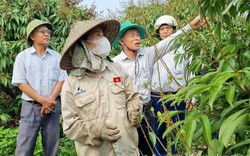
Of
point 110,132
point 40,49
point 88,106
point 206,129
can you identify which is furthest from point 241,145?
point 40,49

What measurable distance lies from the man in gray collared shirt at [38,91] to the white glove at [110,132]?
6.42ft

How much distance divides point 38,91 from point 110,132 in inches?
82.9

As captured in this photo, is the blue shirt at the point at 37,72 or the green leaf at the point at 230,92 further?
the blue shirt at the point at 37,72

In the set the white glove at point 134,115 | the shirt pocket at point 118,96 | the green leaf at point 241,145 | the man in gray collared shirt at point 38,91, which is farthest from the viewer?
the man in gray collared shirt at point 38,91

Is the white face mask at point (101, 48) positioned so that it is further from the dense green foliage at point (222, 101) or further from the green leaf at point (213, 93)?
the green leaf at point (213, 93)

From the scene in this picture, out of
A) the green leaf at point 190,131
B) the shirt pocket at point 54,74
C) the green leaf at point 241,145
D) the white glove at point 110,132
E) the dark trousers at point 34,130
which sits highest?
the shirt pocket at point 54,74

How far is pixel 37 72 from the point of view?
4.96m

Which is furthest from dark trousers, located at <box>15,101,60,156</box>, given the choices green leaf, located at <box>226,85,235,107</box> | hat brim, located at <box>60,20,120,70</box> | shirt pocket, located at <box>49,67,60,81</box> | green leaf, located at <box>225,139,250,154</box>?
green leaf, located at <box>226,85,235,107</box>

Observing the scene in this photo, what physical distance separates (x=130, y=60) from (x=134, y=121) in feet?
4.57

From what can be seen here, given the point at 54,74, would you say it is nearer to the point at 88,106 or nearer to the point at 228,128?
the point at 88,106

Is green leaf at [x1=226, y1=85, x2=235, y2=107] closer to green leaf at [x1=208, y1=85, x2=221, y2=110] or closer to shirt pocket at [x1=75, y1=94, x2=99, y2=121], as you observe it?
green leaf at [x1=208, y1=85, x2=221, y2=110]

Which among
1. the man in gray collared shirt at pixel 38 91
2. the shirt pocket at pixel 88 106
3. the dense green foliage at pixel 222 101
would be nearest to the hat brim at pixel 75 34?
the shirt pocket at pixel 88 106

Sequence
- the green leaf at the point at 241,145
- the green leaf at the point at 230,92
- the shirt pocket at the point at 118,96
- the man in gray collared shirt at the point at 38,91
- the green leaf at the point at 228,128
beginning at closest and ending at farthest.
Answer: the green leaf at the point at 228,128 < the green leaf at the point at 230,92 < the green leaf at the point at 241,145 < the shirt pocket at the point at 118,96 < the man in gray collared shirt at the point at 38,91

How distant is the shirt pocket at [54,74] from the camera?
5004 mm
